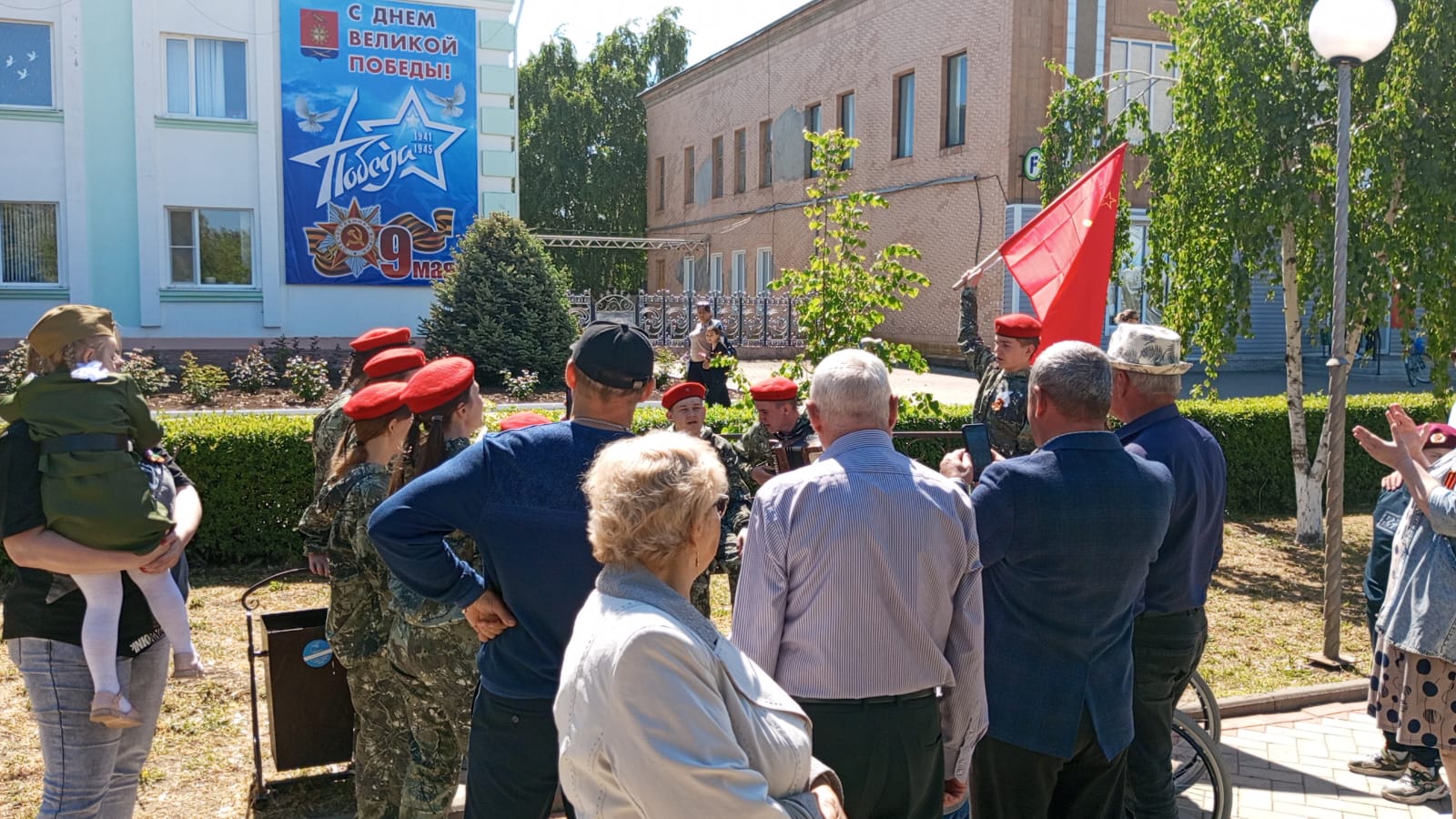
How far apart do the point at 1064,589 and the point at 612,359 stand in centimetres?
144

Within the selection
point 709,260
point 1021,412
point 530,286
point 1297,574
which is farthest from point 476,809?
point 709,260

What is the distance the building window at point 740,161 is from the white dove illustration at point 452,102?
12.2m

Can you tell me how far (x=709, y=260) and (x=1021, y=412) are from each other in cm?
3015

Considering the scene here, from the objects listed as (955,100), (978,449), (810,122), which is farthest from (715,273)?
(978,449)

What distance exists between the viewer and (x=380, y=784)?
4.12 metres

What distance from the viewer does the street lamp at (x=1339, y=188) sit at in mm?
6859

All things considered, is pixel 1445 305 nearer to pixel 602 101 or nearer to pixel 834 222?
pixel 834 222

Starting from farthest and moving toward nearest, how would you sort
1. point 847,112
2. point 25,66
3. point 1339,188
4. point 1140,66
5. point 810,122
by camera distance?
point 810,122, point 847,112, point 1140,66, point 25,66, point 1339,188

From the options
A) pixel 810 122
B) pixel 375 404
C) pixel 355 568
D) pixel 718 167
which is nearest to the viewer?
pixel 375 404

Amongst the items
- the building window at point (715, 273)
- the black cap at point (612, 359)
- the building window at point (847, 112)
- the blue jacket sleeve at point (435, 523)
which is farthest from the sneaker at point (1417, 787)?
the building window at point (715, 273)

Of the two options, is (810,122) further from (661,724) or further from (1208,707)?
(661,724)

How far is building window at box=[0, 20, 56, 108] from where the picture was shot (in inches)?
797

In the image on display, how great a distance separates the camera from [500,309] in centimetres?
1830

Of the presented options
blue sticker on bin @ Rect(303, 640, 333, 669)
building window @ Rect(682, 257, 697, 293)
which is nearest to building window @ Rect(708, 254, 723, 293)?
building window @ Rect(682, 257, 697, 293)
